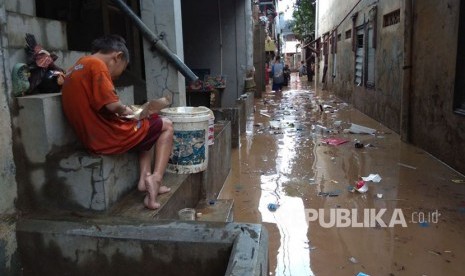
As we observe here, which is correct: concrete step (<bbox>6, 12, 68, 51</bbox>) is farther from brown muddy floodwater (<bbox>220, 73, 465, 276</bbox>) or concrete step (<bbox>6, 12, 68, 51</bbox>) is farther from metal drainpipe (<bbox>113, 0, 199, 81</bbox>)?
brown muddy floodwater (<bbox>220, 73, 465, 276</bbox>)

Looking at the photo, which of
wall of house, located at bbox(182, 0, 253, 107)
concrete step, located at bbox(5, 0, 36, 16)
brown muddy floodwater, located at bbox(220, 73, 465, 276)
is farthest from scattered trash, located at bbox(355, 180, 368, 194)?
wall of house, located at bbox(182, 0, 253, 107)

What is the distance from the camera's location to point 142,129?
10.6 ft

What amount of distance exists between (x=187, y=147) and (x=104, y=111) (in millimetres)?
1014

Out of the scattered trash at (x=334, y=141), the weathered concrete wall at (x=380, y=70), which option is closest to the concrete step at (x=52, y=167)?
the scattered trash at (x=334, y=141)

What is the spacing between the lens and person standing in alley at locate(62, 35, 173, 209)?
285 centimetres

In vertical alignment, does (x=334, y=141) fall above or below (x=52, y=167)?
below

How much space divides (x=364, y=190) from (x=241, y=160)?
2.40 m

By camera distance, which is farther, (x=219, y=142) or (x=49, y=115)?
(x=219, y=142)

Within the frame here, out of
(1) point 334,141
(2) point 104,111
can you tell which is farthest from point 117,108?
(1) point 334,141

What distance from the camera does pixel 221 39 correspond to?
12375 millimetres

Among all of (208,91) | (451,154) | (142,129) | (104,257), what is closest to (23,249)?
(104,257)

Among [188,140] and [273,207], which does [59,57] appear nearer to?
[188,140]

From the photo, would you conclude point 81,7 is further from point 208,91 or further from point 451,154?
point 451,154

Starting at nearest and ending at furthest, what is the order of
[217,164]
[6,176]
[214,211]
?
[6,176]
[214,211]
[217,164]
